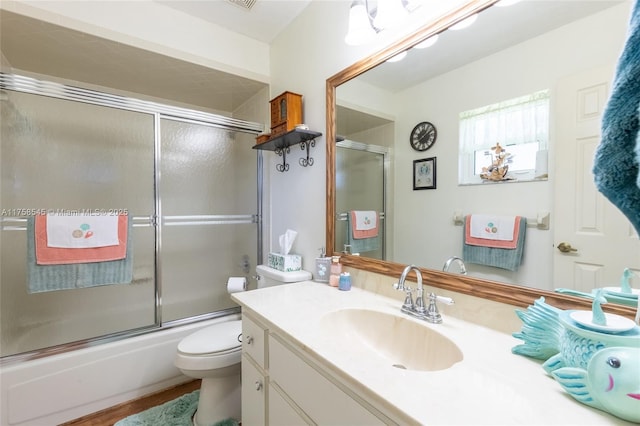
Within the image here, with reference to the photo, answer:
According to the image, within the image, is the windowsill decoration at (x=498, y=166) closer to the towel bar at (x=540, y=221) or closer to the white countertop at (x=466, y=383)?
the towel bar at (x=540, y=221)

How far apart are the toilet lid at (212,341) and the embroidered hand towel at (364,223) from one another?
2.86ft

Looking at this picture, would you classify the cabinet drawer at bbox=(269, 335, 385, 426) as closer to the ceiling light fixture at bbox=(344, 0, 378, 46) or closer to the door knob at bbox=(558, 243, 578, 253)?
the door knob at bbox=(558, 243, 578, 253)

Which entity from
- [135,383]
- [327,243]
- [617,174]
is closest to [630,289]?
[617,174]

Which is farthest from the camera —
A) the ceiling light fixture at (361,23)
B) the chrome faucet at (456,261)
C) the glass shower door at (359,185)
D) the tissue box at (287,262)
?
the tissue box at (287,262)

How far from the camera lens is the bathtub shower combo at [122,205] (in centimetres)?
155

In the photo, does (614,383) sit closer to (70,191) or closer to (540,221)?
(540,221)

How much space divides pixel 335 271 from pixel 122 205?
1.81m

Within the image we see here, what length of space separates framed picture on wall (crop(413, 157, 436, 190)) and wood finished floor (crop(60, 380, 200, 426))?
1.90 m

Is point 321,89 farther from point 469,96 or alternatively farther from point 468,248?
point 468,248

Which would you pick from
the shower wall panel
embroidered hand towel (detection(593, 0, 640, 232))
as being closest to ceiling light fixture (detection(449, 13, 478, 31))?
embroidered hand towel (detection(593, 0, 640, 232))

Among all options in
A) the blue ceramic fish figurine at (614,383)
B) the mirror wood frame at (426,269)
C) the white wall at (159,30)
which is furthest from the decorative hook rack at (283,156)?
the blue ceramic fish figurine at (614,383)

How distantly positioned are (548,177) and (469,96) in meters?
0.39

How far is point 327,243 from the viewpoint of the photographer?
5.07ft

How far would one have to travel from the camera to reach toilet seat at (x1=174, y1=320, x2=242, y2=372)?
52.4 inches
